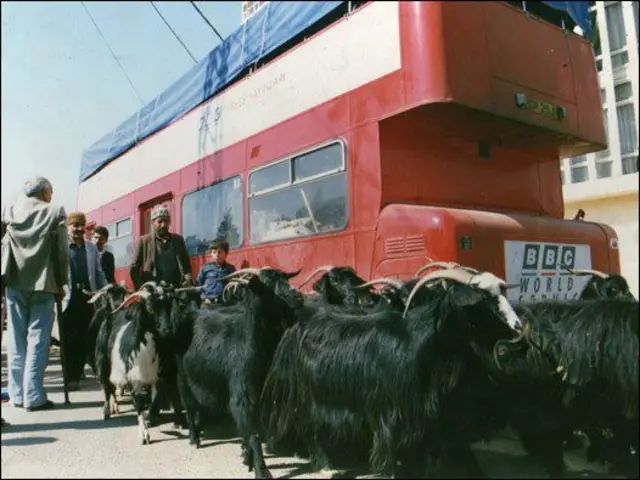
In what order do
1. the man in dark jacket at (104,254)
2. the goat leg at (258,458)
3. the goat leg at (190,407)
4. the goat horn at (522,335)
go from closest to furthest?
1. the goat horn at (522,335)
2. the goat leg at (258,458)
3. the goat leg at (190,407)
4. the man in dark jacket at (104,254)

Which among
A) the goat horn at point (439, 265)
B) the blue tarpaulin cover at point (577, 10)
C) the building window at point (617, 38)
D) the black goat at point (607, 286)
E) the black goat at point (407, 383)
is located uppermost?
the building window at point (617, 38)

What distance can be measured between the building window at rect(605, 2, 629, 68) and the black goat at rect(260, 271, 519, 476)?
304cm

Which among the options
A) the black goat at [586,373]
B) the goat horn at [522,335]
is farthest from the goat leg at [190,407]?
the goat horn at [522,335]

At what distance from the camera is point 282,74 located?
487 cm

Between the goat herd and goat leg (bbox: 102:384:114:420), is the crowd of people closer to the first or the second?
goat leg (bbox: 102:384:114:420)

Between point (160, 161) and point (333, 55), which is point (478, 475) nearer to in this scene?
point (333, 55)

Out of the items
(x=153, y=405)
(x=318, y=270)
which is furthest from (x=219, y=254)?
(x=153, y=405)

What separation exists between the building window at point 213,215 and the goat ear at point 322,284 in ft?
4.70

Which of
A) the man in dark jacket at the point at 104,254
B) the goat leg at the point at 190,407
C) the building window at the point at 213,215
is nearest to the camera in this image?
the goat leg at the point at 190,407

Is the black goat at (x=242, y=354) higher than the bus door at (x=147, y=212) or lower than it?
lower

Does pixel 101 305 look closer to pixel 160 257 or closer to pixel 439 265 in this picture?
pixel 160 257

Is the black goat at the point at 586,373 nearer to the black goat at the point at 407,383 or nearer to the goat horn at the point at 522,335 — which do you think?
the goat horn at the point at 522,335

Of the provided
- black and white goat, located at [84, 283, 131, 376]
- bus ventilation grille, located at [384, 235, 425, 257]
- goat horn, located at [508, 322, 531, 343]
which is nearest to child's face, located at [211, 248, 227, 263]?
black and white goat, located at [84, 283, 131, 376]

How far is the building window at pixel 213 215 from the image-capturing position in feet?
19.0
